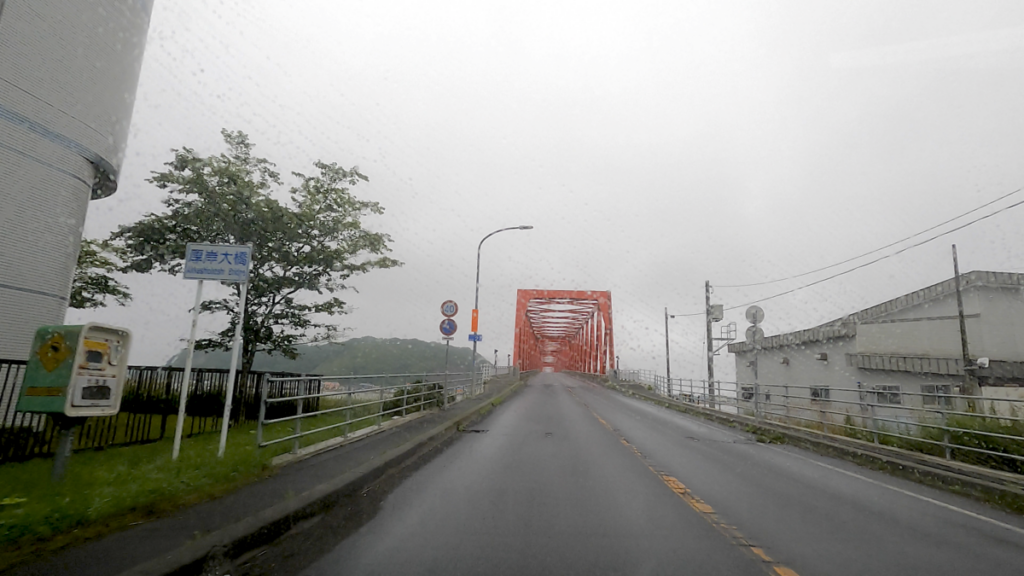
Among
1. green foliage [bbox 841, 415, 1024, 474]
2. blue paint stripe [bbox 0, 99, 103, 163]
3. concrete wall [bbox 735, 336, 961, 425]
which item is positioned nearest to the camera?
→ green foliage [bbox 841, 415, 1024, 474]

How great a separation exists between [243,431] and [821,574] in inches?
437

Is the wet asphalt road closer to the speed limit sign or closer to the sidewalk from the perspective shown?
the sidewalk

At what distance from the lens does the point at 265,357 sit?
17391mm

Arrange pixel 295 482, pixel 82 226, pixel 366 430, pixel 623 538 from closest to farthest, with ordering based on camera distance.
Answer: pixel 623 538
pixel 295 482
pixel 366 430
pixel 82 226

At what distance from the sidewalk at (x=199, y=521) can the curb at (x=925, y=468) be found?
733 cm

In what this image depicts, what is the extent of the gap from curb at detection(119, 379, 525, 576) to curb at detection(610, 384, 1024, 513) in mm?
7184

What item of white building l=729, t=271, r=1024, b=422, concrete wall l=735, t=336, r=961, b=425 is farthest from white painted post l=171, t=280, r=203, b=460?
→ concrete wall l=735, t=336, r=961, b=425

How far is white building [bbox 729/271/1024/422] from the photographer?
78.0ft

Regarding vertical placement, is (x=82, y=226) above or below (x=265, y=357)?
above

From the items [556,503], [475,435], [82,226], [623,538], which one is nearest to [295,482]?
[556,503]

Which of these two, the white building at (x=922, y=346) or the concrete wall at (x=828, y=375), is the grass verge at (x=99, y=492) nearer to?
Answer: the white building at (x=922, y=346)

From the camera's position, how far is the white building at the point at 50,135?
31.5ft

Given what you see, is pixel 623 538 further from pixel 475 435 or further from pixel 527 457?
pixel 475 435

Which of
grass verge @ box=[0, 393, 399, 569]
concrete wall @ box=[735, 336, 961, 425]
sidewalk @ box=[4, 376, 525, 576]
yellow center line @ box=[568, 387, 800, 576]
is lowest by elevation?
yellow center line @ box=[568, 387, 800, 576]
